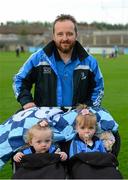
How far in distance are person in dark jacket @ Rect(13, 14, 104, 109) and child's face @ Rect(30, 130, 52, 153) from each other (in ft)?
2.45

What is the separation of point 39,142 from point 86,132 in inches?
19.0

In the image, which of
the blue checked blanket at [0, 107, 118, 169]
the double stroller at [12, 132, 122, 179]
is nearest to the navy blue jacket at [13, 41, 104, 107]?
the blue checked blanket at [0, 107, 118, 169]

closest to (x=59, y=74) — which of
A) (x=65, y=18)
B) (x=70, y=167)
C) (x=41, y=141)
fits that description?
(x=65, y=18)

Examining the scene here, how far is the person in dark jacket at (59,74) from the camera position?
5.55 m

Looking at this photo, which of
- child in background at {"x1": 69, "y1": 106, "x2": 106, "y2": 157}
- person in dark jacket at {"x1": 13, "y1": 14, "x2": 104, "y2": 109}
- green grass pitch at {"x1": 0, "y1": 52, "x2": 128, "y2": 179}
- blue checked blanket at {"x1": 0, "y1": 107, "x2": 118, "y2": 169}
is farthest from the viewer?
green grass pitch at {"x1": 0, "y1": 52, "x2": 128, "y2": 179}

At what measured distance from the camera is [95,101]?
5.82 metres

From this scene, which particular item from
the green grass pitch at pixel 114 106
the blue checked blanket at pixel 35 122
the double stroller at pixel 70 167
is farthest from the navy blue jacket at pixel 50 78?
the green grass pitch at pixel 114 106

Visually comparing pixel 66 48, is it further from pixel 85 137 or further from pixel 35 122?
pixel 85 137

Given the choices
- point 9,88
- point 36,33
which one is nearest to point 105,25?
point 36,33

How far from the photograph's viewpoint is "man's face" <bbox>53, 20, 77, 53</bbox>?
213 inches

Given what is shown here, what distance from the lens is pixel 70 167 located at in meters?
4.91

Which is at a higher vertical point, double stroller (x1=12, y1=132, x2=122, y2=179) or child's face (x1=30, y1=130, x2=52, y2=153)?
child's face (x1=30, y1=130, x2=52, y2=153)

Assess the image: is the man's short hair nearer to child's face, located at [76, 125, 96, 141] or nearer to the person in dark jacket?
the person in dark jacket

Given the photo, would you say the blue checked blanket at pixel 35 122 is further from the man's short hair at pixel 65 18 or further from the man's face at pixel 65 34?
the man's short hair at pixel 65 18
